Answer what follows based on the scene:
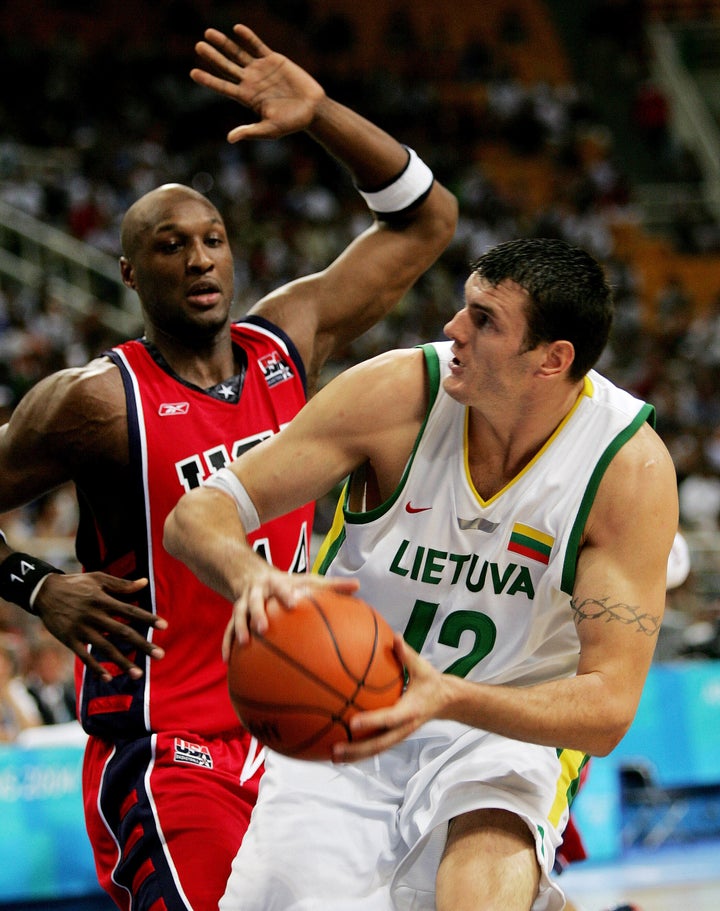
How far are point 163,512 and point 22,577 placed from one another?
441 millimetres

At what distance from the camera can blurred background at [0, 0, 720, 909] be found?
7.96 m

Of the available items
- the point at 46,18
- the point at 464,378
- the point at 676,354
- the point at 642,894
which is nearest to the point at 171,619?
the point at 464,378

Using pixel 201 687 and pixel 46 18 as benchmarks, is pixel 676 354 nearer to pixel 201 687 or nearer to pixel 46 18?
pixel 46 18

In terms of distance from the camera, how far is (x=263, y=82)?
4.04 metres

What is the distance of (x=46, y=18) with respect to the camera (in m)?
17.9

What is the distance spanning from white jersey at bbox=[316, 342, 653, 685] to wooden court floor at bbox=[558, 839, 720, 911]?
367 centimetres

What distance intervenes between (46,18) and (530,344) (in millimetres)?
16543

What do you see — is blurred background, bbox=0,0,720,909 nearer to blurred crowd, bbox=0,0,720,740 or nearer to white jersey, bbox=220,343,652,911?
blurred crowd, bbox=0,0,720,740

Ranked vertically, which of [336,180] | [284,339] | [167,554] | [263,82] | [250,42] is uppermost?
[336,180]

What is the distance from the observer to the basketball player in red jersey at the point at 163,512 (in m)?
3.41

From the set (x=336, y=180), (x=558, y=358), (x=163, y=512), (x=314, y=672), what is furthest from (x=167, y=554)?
(x=336, y=180)

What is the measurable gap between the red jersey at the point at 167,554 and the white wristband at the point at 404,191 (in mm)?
962

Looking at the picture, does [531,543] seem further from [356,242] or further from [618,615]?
[356,242]

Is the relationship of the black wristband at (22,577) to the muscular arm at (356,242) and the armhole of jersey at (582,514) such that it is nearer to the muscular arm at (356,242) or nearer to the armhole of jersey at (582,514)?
the muscular arm at (356,242)
